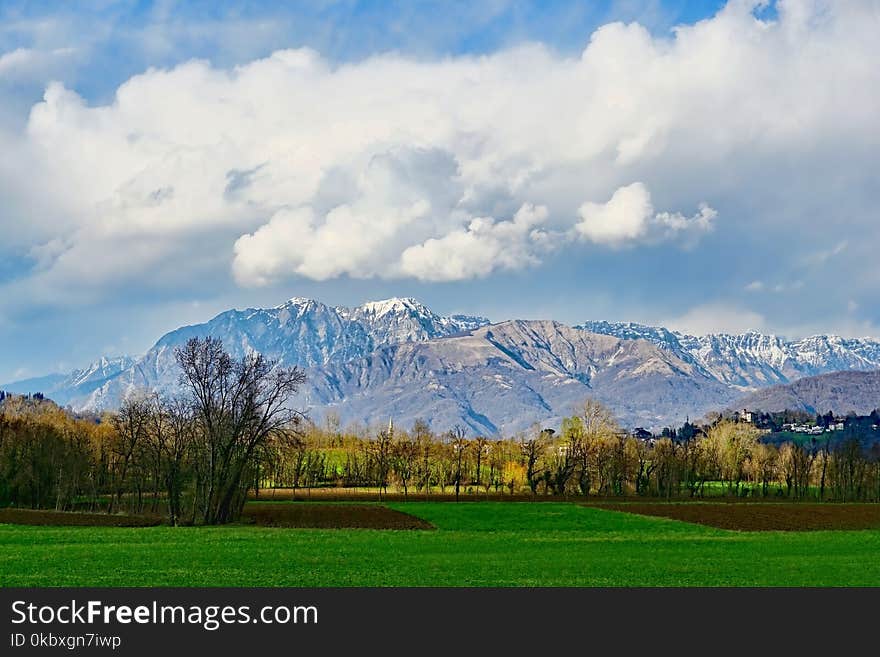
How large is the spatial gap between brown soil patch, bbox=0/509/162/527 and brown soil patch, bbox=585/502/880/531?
54.4 metres

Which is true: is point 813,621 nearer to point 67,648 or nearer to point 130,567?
point 67,648

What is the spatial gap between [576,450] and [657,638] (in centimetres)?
14210

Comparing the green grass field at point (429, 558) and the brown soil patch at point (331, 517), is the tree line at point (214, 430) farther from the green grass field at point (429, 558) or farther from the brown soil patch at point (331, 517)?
the green grass field at point (429, 558)

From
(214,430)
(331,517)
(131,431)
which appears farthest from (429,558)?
(131,431)

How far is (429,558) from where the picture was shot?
45.9 m

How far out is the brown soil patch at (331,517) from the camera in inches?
3206

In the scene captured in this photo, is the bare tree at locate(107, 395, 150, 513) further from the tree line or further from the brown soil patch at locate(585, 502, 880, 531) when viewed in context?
the brown soil patch at locate(585, 502, 880, 531)

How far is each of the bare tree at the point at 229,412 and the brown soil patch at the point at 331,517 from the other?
5.17 meters

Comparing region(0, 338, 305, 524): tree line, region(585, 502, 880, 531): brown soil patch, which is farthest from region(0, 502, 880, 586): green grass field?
region(0, 338, 305, 524): tree line

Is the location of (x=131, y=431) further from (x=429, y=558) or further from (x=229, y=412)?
(x=429, y=558)

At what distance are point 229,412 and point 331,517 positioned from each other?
17.8 meters

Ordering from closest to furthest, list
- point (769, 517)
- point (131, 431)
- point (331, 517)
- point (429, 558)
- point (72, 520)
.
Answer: point (429, 558) < point (72, 520) < point (331, 517) < point (769, 517) < point (131, 431)

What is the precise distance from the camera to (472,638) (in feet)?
76.6

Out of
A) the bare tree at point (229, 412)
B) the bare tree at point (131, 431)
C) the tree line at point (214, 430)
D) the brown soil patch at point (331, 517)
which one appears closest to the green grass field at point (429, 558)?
the brown soil patch at point (331, 517)
